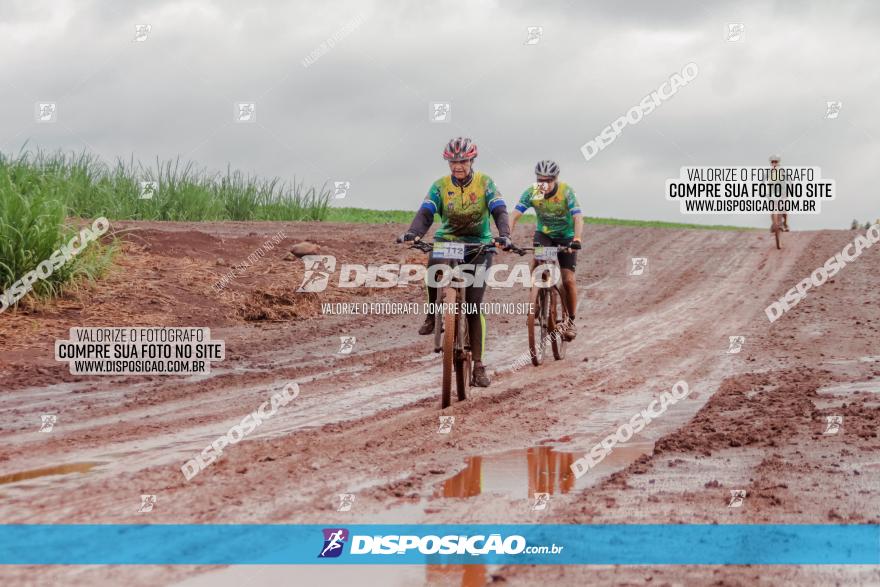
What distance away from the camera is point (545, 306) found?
13.1 m

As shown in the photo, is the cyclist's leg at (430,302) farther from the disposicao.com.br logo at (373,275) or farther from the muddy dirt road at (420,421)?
the disposicao.com.br logo at (373,275)

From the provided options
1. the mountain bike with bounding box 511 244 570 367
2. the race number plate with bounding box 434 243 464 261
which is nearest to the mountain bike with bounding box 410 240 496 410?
the race number plate with bounding box 434 243 464 261

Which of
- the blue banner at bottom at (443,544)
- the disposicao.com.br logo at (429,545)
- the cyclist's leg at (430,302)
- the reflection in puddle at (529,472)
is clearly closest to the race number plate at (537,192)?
the cyclist's leg at (430,302)

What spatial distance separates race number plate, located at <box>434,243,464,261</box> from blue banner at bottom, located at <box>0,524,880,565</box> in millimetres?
4196

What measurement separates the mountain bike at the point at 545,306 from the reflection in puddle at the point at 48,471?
6.70 m

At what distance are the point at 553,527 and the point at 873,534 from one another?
6.03ft

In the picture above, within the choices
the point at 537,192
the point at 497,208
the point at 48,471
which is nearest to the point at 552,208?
the point at 537,192

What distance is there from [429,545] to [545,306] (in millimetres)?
7986

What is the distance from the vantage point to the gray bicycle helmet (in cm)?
1284

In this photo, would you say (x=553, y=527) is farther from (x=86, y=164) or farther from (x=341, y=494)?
(x=86, y=164)

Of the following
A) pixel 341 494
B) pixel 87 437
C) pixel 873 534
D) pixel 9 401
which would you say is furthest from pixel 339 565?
pixel 9 401

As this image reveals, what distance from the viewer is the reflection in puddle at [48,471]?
6902mm

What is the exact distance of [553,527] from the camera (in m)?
5.67

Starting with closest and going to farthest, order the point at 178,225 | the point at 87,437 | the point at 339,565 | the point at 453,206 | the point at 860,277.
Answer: the point at 339,565 → the point at 87,437 → the point at 453,206 → the point at 860,277 → the point at 178,225
